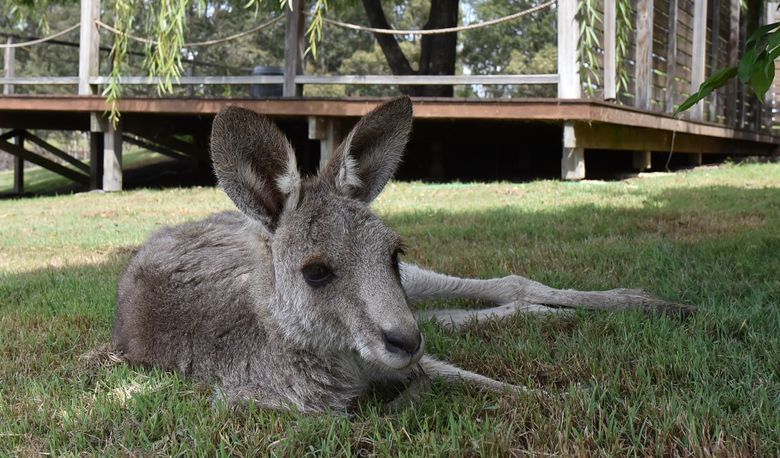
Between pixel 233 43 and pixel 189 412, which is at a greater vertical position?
pixel 233 43

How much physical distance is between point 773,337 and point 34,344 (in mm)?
3281

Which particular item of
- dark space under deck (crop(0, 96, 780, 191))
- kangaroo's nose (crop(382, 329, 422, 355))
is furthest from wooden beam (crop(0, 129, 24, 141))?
kangaroo's nose (crop(382, 329, 422, 355))

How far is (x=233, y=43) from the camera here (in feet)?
132

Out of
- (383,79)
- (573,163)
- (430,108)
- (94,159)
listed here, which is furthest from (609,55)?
(94,159)

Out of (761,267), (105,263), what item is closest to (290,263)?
(761,267)

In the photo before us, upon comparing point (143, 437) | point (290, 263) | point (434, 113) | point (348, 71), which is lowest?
point (143, 437)

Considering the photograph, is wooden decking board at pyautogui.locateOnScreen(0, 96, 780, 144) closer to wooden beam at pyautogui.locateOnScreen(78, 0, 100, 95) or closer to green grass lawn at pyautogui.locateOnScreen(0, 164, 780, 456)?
wooden beam at pyautogui.locateOnScreen(78, 0, 100, 95)

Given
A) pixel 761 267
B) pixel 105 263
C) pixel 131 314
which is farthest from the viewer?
pixel 105 263

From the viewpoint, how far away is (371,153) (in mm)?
2891

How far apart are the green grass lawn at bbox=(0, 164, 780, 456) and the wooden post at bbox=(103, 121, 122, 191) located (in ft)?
23.8

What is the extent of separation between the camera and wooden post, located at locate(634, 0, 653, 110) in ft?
36.8

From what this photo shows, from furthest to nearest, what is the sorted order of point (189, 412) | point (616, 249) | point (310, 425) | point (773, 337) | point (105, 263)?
point (105, 263), point (616, 249), point (773, 337), point (189, 412), point (310, 425)

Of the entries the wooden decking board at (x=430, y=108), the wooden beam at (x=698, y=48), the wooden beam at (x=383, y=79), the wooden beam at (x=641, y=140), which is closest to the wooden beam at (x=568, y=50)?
the wooden beam at (x=383, y=79)

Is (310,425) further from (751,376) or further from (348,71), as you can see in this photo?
(348,71)
